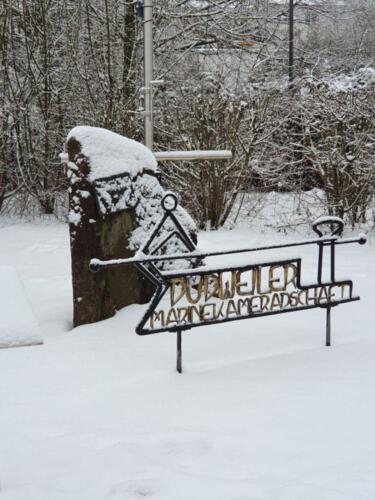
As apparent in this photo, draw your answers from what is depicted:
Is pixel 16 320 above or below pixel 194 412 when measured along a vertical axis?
above

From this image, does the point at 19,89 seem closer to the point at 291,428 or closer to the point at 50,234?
the point at 50,234

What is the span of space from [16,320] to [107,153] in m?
1.42

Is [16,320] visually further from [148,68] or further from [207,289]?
[148,68]

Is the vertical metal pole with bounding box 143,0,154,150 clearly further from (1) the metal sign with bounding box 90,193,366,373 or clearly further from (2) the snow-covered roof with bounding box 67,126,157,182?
(1) the metal sign with bounding box 90,193,366,373

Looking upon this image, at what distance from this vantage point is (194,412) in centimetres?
312

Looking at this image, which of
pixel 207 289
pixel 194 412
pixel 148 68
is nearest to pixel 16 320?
pixel 207 289

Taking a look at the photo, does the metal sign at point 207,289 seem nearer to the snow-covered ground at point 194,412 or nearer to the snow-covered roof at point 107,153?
Result: the snow-covered ground at point 194,412

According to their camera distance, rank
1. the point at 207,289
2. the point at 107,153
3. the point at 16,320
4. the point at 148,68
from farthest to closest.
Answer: the point at 148,68
the point at 107,153
the point at 16,320
the point at 207,289

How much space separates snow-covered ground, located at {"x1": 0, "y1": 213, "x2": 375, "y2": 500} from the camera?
250 cm

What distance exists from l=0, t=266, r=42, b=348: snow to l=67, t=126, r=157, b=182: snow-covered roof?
1006 mm

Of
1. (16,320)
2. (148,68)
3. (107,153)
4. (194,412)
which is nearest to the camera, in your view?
(194,412)

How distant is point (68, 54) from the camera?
1124 centimetres

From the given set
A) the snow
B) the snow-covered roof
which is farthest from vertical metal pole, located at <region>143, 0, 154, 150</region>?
the snow

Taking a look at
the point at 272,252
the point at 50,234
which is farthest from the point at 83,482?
the point at 50,234
